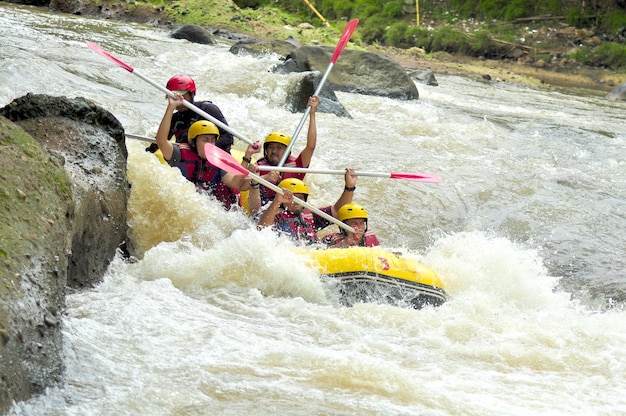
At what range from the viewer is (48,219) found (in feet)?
11.6

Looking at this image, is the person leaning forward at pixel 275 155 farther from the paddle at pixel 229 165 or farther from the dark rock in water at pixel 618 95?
the dark rock in water at pixel 618 95

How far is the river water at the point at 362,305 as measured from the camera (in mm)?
3541

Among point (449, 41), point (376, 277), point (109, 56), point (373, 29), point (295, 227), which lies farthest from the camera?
point (373, 29)

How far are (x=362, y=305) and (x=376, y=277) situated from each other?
0.26 metres

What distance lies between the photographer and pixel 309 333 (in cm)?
438

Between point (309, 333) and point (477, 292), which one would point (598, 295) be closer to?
point (477, 292)

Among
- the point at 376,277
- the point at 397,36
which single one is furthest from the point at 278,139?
the point at 397,36

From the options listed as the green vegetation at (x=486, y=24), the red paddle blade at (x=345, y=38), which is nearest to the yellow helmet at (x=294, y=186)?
the red paddle blade at (x=345, y=38)

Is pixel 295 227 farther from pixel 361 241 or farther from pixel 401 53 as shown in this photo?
pixel 401 53

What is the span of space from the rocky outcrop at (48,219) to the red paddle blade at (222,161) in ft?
2.00

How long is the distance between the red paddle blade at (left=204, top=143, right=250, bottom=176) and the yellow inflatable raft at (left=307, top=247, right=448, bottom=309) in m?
0.78

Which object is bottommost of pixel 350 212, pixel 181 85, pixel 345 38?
pixel 350 212

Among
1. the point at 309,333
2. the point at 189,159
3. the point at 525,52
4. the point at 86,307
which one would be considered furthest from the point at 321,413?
the point at 525,52

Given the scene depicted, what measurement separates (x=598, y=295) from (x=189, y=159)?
323cm
